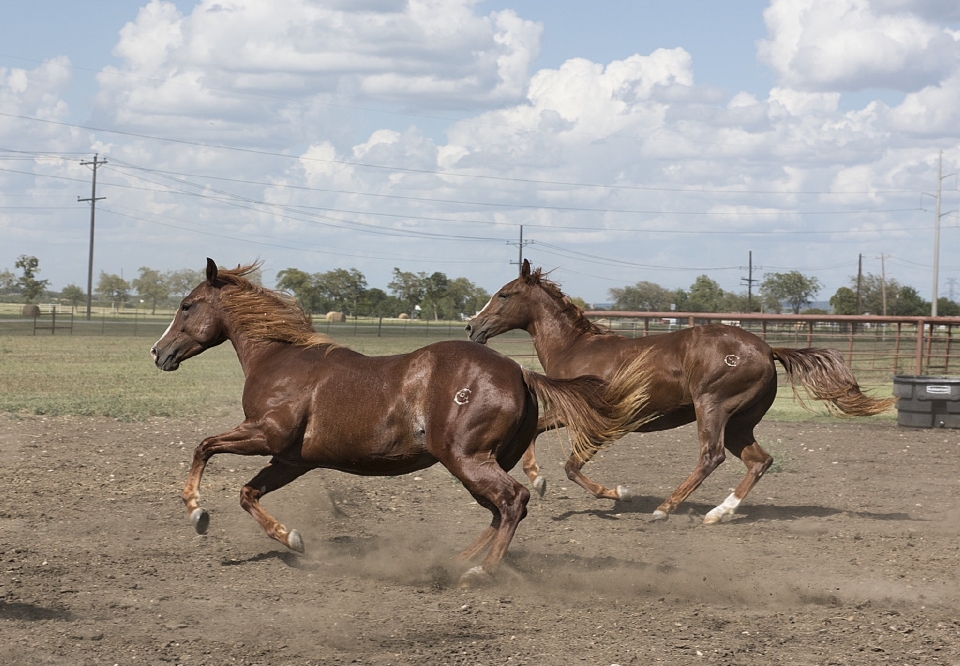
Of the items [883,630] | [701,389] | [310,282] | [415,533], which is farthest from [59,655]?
[310,282]

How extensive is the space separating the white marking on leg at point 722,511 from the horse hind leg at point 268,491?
325 cm

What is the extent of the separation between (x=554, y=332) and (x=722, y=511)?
224 cm

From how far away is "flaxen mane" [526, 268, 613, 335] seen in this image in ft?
29.8

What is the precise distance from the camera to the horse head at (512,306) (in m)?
9.31

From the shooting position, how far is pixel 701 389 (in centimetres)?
809

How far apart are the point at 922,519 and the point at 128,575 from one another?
5.97 meters

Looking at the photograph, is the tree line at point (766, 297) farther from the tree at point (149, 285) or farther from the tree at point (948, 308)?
the tree at point (149, 285)

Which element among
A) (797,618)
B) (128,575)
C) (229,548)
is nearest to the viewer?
(797,618)

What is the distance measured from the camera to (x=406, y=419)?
235 inches

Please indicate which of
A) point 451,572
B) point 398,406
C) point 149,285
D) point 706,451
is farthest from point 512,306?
point 149,285

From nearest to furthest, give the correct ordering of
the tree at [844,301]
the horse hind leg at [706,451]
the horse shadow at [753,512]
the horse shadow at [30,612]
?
the horse shadow at [30,612], the horse hind leg at [706,451], the horse shadow at [753,512], the tree at [844,301]

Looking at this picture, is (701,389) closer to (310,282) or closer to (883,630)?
(883,630)

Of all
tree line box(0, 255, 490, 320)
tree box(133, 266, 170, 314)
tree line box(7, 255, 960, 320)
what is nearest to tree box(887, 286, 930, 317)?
tree line box(7, 255, 960, 320)

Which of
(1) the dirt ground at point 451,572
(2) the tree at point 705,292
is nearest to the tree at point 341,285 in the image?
(2) the tree at point 705,292
